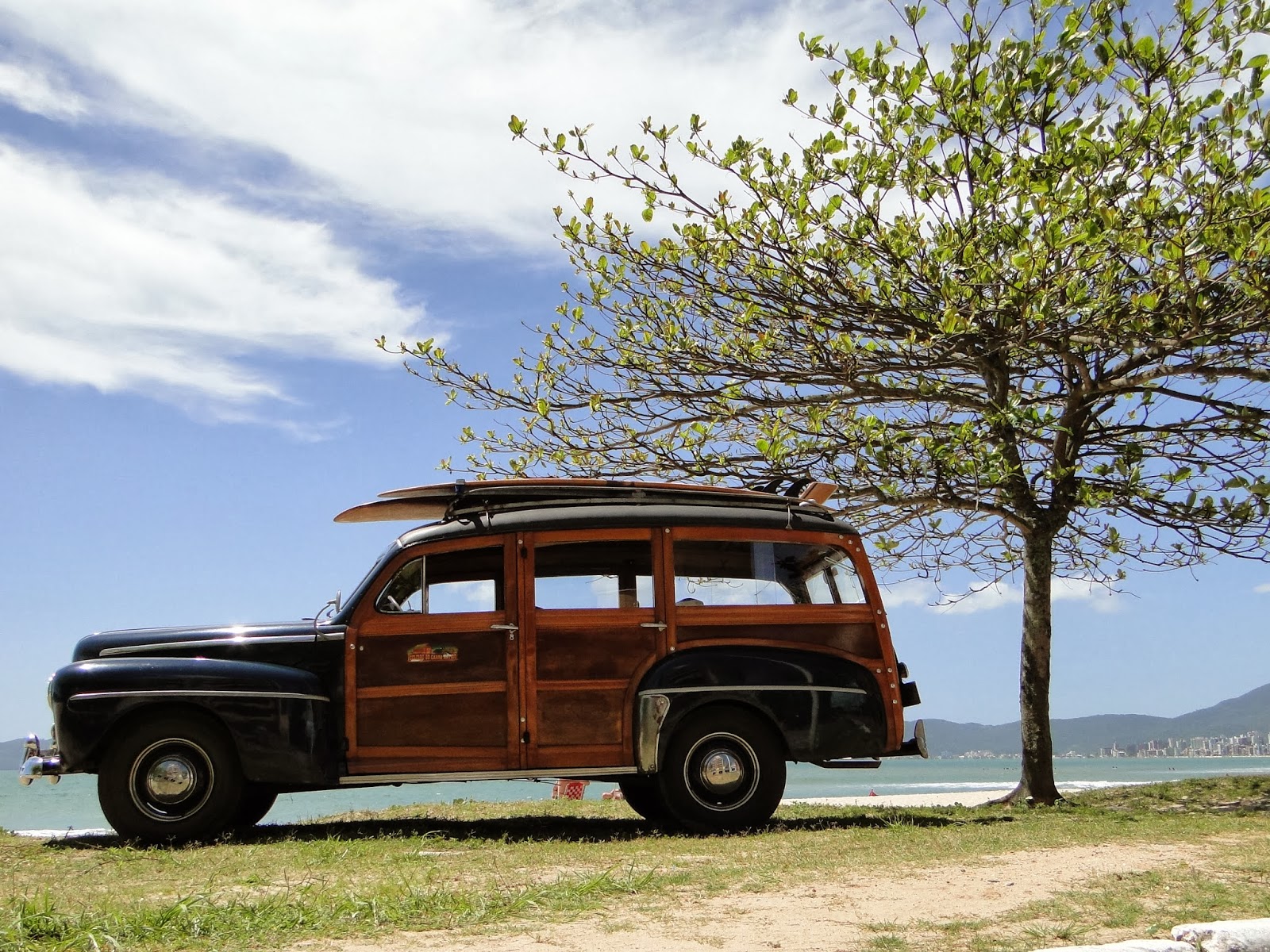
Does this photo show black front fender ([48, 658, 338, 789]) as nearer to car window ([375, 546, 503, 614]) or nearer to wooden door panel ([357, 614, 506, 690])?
wooden door panel ([357, 614, 506, 690])

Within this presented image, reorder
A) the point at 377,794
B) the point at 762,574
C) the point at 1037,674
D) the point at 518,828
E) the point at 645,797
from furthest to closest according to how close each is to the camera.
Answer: the point at 377,794 < the point at 1037,674 < the point at 645,797 < the point at 518,828 < the point at 762,574

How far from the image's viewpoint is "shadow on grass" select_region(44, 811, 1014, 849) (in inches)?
356

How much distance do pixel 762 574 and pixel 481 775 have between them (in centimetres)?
278

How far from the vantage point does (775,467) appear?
1353cm

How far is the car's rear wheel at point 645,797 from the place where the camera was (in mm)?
10508

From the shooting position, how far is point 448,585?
9.38 meters

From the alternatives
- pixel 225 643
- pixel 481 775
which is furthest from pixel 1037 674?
pixel 225 643

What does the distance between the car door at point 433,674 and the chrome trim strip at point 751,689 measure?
1.13 meters

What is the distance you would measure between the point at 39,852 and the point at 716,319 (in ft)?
28.7

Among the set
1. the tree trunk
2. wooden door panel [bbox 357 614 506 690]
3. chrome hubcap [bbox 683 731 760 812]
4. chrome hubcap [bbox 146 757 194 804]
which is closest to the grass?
chrome hubcap [bbox 683 731 760 812]

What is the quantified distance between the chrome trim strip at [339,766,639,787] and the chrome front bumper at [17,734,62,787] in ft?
6.97

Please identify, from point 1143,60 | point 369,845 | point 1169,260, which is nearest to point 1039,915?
point 369,845

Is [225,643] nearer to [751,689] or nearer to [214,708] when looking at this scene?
[214,708]

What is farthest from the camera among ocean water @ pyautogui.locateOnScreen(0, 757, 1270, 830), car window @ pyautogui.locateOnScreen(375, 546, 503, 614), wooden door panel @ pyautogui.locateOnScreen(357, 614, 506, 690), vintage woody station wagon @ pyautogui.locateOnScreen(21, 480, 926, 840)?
ocean water @ pyautogui.locateOnScreen(0, 757, 1270, 830)
